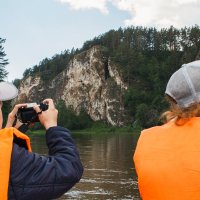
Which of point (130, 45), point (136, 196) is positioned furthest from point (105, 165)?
point (130, 45)

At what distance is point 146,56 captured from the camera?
13800 centimetres

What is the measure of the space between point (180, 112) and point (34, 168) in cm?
88

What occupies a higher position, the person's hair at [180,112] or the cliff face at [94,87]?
the cliff face at [94,87]

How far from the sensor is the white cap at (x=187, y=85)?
2611 millimetres

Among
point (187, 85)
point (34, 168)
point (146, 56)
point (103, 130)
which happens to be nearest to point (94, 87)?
point (146, 56)

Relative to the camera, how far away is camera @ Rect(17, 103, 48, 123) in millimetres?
2734

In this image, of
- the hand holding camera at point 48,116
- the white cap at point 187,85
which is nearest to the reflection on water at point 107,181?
the hand holding camera at point 48,116

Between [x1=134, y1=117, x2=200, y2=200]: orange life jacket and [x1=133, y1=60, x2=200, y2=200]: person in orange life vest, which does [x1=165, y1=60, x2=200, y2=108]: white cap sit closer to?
[x1=133, y1=60, x2=200, y2=200]: person in orange life vest

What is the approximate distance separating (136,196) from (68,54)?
153471 millimetres

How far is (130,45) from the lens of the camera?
141250 millimetres

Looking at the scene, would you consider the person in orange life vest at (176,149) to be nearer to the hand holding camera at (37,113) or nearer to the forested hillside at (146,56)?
the hand holding camera at (37,113)

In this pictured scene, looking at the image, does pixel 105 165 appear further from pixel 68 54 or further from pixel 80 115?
pixel 68 54

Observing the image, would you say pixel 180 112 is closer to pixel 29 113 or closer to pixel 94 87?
pixel 29 113

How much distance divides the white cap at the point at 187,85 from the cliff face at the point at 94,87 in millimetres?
116799
